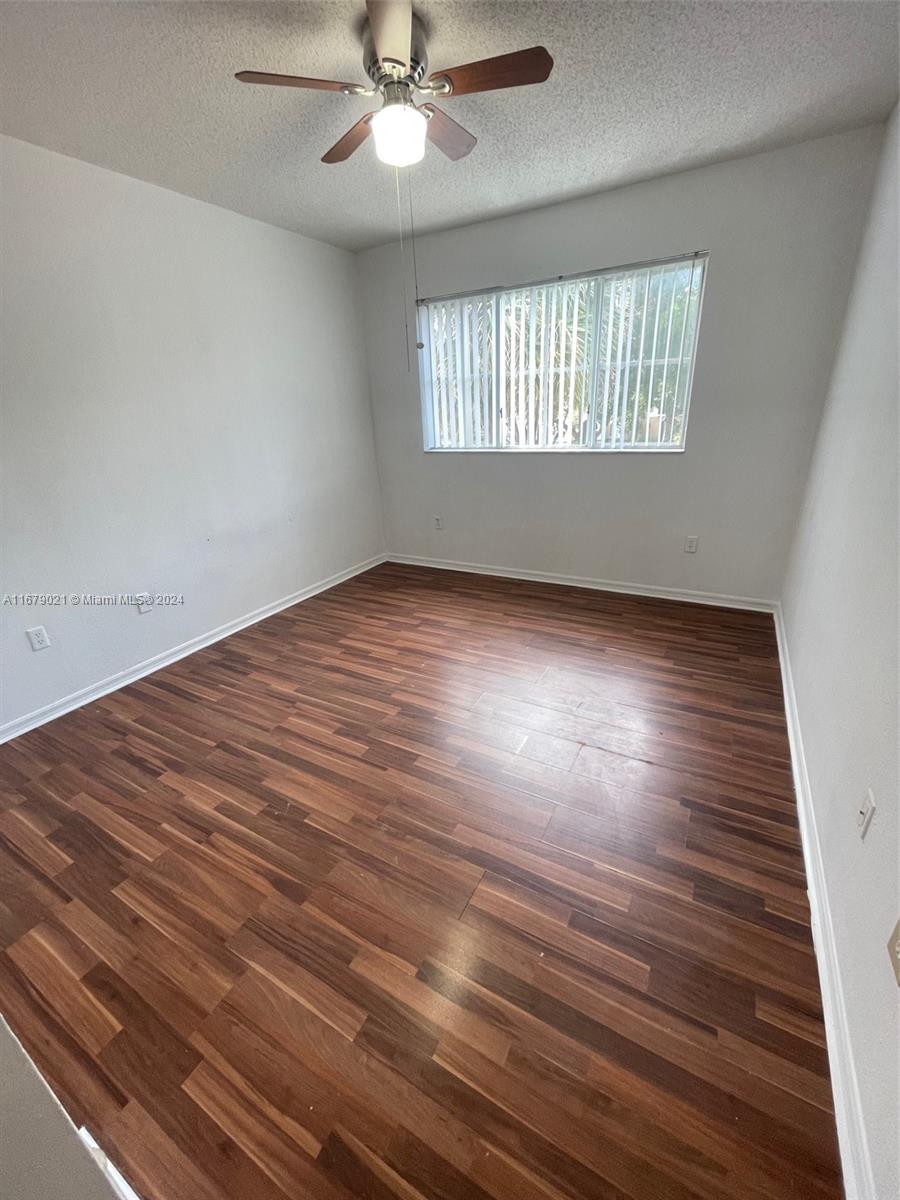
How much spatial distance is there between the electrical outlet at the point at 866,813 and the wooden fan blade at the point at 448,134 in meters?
2.35

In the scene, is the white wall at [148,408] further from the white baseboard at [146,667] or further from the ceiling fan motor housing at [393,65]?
the ceiling fan motor housing at [393,65]

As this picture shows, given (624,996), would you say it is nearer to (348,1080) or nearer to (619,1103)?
(619,1103)

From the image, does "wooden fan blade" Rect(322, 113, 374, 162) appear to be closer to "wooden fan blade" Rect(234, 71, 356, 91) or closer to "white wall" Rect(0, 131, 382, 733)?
"wooden fan blade" Rect(234, 71, 356, 91)

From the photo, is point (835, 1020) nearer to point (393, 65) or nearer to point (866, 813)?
point (866, 813)

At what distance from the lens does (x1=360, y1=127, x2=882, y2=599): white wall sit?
245 cm

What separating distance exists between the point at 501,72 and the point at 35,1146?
252cm

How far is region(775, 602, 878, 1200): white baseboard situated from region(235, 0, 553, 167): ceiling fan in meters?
2.40

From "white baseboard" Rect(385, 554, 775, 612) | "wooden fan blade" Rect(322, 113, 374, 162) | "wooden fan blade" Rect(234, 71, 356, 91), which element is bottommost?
Answer: "white baseboard" Rect(385, 554, 775, 612)

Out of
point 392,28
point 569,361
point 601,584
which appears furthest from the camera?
point 601,584

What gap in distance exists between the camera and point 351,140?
5.82ft

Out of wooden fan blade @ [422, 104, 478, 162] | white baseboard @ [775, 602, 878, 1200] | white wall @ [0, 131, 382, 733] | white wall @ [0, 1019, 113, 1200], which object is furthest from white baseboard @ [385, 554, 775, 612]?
white wall @ [0, 1019, 113, 1200]

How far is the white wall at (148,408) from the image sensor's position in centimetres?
218

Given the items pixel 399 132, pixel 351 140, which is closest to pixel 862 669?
pixel 399 132

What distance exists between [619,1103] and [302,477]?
3.61m
